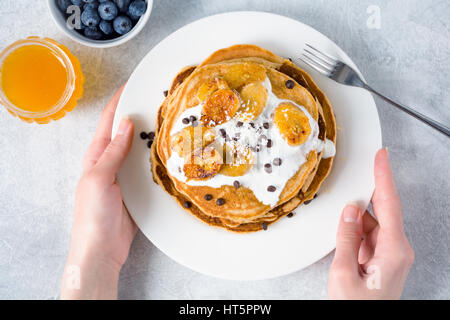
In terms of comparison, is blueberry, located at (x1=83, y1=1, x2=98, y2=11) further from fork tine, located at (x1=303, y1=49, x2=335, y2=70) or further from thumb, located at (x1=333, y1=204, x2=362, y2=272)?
thumb, located at (x1=333, y1=204, x2=362, y2=272)

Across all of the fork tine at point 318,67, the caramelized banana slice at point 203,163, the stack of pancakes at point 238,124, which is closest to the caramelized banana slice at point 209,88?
the stack of pancakes at point 238,124

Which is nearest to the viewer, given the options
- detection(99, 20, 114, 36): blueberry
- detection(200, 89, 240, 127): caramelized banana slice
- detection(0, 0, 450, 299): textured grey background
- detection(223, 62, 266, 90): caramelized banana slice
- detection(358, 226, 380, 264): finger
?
detection(200, 89, 240, 127): caramelized banana slice

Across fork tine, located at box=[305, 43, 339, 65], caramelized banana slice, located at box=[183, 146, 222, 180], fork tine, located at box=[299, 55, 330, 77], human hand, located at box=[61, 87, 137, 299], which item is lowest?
human hand, located at box=[61, 87, 137, 299]

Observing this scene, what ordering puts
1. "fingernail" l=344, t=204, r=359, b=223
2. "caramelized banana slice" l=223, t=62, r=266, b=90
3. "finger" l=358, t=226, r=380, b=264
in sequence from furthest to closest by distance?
"finger" l=358, t=226, r=380, b=264 < "fingernail" l=344, t=204, r=359, b=223 < "caramelized banana slice" l=223, t=62, r=266, b=90

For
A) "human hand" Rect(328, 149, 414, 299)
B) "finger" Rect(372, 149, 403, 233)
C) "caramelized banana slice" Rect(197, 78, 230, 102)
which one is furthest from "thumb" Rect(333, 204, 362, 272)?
"caramelized banana slice" Rect(197, 78, 230, 102)

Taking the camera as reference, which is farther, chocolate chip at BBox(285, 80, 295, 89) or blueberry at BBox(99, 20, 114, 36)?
blueberry at BBox(99, 20, 114, 36)

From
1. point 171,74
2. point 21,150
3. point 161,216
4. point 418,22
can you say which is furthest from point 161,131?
point 418,22

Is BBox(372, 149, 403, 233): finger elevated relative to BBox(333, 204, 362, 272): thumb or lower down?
elevated
